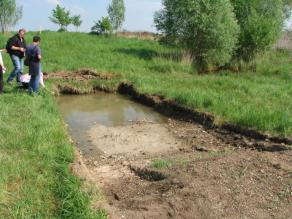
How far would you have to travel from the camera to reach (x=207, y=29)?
2156 cm

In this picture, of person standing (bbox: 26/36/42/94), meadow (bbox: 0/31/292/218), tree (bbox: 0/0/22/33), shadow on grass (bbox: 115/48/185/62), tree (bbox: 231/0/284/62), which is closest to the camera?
meadow (bbox: 0/31/292/218)

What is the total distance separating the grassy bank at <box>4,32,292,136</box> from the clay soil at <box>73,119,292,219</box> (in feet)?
3.96

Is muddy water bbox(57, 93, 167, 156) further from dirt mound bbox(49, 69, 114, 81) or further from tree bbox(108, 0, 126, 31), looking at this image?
tree bbox(108, 0, 126, 31)

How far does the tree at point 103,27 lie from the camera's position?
39.5 m

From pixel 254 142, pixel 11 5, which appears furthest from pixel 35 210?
pixel 11 5

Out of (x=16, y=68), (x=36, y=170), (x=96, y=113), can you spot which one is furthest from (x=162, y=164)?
(x=16, y=68)

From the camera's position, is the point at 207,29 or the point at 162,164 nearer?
the point at 162,164

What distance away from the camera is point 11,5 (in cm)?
3900

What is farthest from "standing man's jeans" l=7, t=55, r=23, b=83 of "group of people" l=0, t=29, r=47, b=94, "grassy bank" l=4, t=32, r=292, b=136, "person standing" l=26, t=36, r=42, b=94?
"grassy bank" l=4, t=32, r=292, b=136

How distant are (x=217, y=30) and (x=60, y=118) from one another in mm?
12405

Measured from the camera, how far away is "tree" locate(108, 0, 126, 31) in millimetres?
41562

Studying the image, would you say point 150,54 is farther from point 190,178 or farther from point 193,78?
point 190,178

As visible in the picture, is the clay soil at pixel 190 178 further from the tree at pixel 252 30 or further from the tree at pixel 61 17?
the tree at pixel 61 17

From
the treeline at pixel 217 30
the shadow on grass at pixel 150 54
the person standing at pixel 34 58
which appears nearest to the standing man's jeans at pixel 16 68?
the person standing at pixel 34 58
